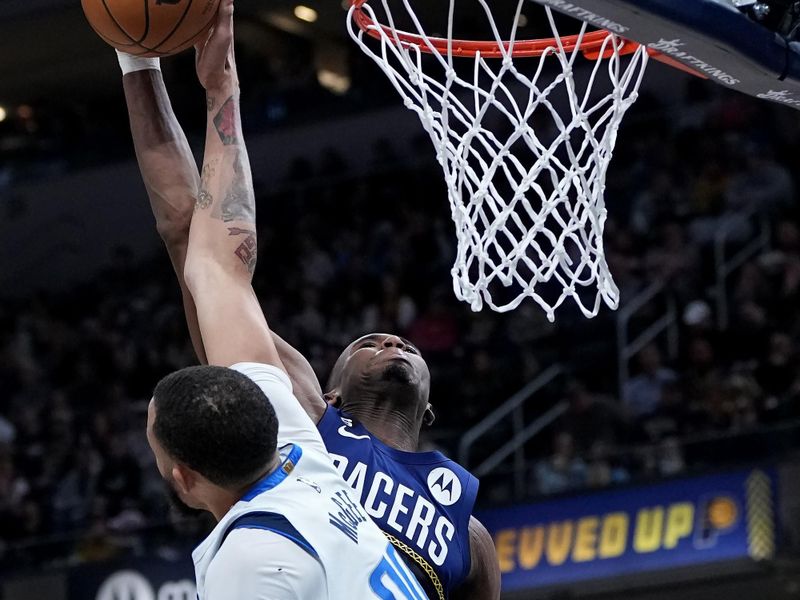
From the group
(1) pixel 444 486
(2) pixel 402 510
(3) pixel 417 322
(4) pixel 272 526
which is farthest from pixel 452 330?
(4) pixel 272 526

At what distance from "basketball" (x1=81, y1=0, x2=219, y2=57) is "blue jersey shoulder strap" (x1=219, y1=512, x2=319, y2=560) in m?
1.18

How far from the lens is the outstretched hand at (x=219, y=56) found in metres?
2.79

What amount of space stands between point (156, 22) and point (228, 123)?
0.85 feet

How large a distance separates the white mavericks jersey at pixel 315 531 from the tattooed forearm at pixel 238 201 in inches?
21.0

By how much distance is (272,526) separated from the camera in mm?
1927

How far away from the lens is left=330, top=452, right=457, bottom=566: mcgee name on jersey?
299 cm

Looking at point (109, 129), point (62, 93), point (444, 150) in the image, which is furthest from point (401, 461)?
point (62, 93)

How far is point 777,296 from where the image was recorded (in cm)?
878

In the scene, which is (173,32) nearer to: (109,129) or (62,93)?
(109,129)

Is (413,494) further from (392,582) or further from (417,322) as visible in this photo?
(417,322)

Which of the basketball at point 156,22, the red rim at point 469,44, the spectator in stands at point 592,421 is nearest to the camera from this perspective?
the basketball at point 156,22

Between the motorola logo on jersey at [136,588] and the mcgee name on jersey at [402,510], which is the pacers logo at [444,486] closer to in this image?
the mcgee name on jersey at [402,510]

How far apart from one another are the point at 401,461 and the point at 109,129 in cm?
1118

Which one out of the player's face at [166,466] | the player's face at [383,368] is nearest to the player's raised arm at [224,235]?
the player's face at [166,466]
